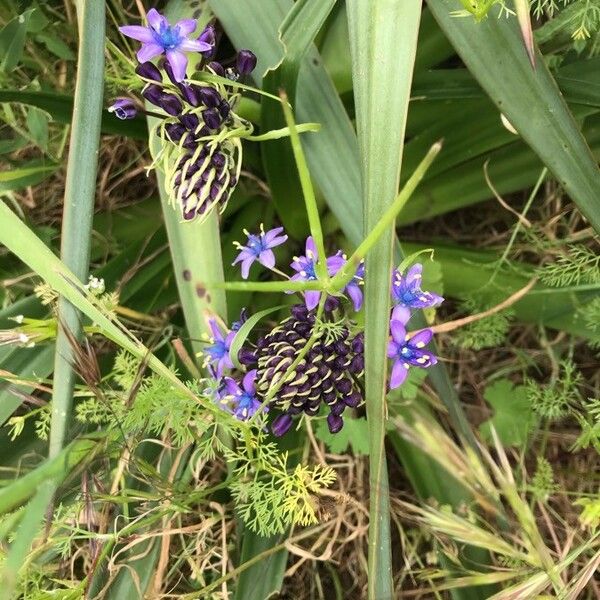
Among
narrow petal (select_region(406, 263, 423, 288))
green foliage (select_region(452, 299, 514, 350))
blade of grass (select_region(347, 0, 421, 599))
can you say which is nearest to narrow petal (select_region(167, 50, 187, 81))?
blade of grass (select_region(347, 0, 421, 599))

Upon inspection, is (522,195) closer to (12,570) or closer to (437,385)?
(437,385)

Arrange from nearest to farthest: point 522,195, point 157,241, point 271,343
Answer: point 271,343
point 157,241
point 522,195

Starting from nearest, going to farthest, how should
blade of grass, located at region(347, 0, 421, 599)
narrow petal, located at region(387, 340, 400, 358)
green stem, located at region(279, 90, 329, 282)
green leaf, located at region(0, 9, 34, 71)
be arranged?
green stem, located at region(279, 90, 329, 282) < blade of grass, located at region(347, 0, 421, 599) < narrow petal, located at region(387, 340, 400, 358) < green leaf, located at region(0, 9, 34, 71)

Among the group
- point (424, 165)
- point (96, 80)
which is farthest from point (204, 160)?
point (424, 165)

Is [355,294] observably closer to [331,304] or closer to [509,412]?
[331,304]

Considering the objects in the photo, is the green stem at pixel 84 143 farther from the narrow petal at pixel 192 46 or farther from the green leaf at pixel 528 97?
the green leaf at pixel 528 97

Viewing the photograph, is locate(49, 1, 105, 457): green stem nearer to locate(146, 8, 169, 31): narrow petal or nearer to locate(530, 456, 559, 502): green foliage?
locate(146, 8, 169, 31): narrow petal

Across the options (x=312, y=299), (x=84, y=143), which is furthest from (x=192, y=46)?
(x=312, y=299)
